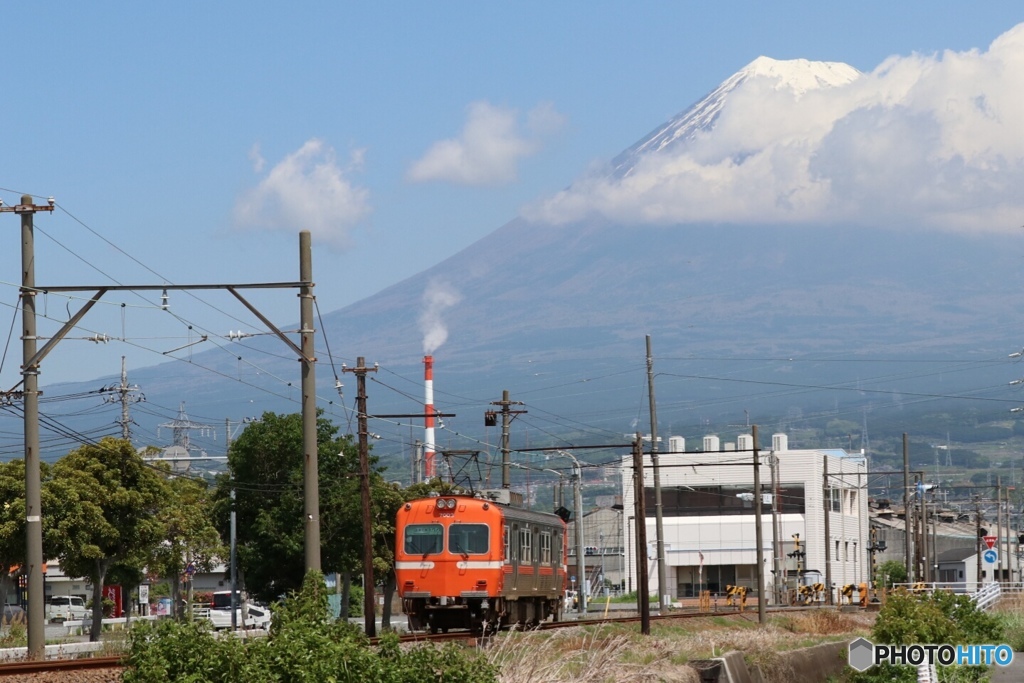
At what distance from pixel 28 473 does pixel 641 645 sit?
1209cm

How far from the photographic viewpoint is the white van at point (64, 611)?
258 ft

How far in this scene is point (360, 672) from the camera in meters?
17.2

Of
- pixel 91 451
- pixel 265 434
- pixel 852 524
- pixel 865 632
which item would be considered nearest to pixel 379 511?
pixel 265 434

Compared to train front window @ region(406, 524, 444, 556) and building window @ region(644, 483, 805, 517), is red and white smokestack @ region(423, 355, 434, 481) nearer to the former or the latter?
train front window @ region(406, 524, 444, 556)

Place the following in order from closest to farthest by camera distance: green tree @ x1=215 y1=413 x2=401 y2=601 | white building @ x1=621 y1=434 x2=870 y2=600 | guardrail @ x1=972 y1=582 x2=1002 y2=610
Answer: guardrail @ x1=972 y1=582 x2=1002 y2=610, green tree @ x1=215 y1=413 x2=401 y2=601, white building @ x1=621 y1=434 x2=870 y2=600

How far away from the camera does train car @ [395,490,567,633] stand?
3697 cm

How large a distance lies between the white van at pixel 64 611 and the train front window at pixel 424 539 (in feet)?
132

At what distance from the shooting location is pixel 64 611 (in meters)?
82.4

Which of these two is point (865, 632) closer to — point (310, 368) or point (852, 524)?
point (310, 368)

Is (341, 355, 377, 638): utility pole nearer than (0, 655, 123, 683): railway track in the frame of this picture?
No

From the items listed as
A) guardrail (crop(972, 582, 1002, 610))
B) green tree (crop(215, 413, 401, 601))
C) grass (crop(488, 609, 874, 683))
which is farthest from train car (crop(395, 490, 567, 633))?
guardrail (crop(972, 582, 1002, 610))

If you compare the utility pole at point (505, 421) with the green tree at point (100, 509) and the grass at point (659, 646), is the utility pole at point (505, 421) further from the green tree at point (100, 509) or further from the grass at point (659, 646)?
the green tree at point (100, 509)

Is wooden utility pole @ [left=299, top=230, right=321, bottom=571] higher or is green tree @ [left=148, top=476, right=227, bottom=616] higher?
wooden utility pole @ [left=299, top=230, right=321, bottom=571]

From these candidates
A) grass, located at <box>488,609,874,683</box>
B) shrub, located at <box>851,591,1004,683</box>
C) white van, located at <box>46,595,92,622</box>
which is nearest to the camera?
grass, located at <box>488,609,874,683</box>
